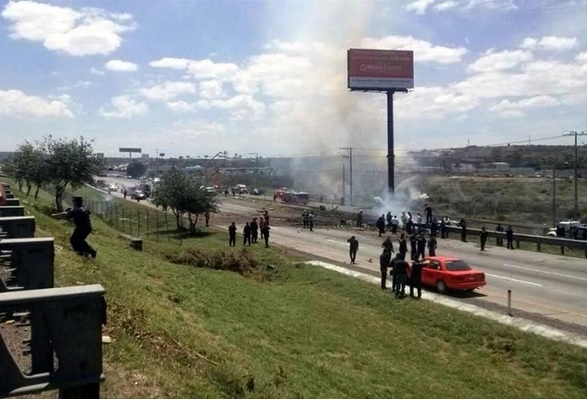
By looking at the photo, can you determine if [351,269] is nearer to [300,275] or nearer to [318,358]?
[300,275]

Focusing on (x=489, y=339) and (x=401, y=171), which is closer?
(x=489, y=339)

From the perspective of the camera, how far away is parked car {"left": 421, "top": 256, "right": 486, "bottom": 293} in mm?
19156

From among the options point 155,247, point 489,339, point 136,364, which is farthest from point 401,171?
point 136,364

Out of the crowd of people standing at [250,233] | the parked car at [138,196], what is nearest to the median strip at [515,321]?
the crowd of people standing at [250,233]

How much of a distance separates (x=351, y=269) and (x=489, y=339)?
10.8 metres

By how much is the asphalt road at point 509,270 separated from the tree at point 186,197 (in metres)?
5.75

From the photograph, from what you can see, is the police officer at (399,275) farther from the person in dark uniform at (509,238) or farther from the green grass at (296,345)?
the person in dark uniform at (509,238)

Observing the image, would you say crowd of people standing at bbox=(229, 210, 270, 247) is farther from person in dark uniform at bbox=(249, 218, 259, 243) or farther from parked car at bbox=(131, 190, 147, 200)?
parked car at bbox=(131, 190, 147, 200)

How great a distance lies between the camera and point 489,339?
14.0 metres

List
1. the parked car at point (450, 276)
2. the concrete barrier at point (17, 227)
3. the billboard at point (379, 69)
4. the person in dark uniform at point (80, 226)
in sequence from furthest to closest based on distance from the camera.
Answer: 1. the billboard at point (379, 69)
2. the parked car at point (450, 276)
3. the person in dark uniform at point (80, 226)
4. the concrete barrier at point (17, 227)

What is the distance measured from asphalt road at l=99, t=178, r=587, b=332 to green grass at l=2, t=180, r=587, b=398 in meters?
3.01

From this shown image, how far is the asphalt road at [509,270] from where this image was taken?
1778 cm

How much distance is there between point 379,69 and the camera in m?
65.1

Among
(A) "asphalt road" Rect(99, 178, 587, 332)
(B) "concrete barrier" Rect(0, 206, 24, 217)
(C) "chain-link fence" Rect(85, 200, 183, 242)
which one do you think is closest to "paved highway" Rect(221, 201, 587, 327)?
(A) "asphalt road" Rect(99, 178, 587, 332)
